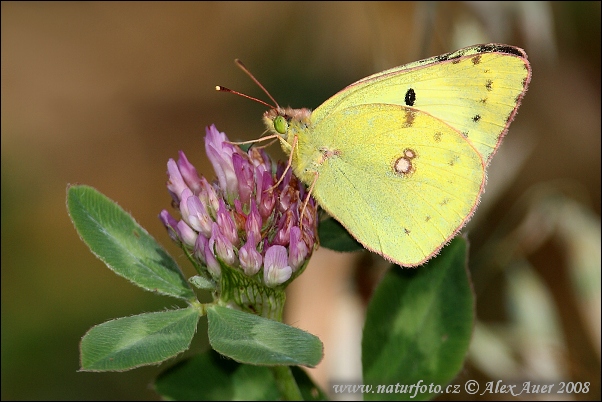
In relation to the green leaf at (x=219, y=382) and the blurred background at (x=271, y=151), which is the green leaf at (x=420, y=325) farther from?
the green leaf at (x=219, y=382)

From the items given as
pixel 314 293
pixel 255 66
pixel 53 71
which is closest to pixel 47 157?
pixel 53 71

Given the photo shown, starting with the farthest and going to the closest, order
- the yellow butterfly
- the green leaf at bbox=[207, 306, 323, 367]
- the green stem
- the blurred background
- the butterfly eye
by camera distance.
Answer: the blurred background → the butterfly eye → the yellow butterfly → the green stem → the green leaf at bbox=[207, 306, 323, 367]

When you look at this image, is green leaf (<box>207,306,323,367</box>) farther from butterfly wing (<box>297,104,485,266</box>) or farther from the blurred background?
the blurred background

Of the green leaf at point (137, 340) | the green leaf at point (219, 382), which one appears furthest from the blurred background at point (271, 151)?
the green leaf at point (137, 340)

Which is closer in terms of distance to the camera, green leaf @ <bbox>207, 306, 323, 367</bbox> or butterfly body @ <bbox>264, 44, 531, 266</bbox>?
green leaf @ <bbox>207, 306, 323, 367</bbox>

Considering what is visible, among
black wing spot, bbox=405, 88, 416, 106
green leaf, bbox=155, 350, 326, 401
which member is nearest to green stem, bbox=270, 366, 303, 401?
green leaf, bbox=155, 350, 326, 401
